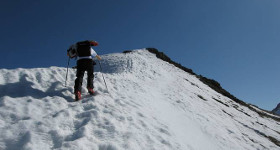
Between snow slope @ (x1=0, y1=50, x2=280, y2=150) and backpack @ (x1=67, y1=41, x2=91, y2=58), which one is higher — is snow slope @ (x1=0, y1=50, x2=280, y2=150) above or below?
below

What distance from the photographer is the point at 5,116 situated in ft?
18.8

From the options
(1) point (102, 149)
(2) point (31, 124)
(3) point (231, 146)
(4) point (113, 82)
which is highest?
(4) point (113, 82)

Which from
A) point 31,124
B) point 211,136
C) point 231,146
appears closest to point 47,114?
point 31,124

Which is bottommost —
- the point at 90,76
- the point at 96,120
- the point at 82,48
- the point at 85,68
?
the point at 96,120

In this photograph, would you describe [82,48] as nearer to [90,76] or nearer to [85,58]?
[85,58]

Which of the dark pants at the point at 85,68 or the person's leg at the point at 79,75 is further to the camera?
the dark pants at the point at 85,68

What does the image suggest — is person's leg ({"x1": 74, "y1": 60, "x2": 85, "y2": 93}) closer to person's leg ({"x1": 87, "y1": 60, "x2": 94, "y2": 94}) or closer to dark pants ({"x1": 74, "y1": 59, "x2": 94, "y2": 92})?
dark pants ({"x1": 74, "y1": 59, "x2": 94, "y2": 92})

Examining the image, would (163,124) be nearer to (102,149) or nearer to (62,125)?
(102,149)

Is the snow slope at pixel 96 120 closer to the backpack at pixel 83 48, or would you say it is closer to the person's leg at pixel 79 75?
the person's leg at pixel 79 75

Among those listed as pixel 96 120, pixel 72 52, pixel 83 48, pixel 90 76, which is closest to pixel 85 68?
pixel 90 76

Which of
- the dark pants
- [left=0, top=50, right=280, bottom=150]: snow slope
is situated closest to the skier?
the dark pants

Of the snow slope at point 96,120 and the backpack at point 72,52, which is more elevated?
the backpack at point 72,52

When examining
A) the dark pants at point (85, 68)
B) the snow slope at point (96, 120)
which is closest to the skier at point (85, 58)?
the dark pants at point (85, 68)

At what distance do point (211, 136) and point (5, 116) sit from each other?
735cm
